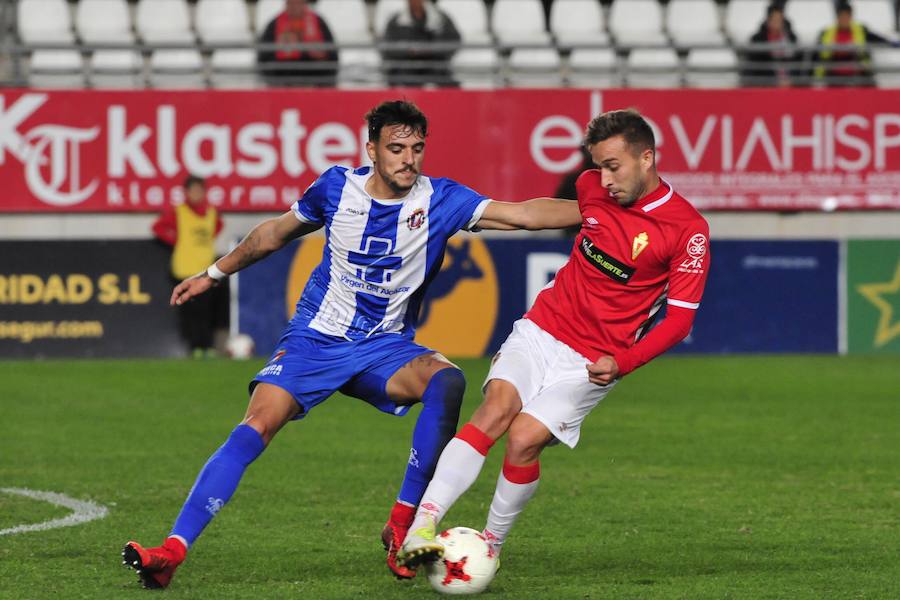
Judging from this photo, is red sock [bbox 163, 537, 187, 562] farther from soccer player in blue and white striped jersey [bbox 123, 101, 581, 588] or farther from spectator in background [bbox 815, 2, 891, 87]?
spectator in background [bbox 815, 2, 891, 87]

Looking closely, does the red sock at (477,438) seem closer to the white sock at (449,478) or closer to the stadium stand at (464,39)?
the white sock at (449,478)

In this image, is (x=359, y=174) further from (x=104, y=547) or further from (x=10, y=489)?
(x=10, y=489)

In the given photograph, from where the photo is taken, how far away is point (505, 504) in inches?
239

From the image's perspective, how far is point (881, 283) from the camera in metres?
17.5

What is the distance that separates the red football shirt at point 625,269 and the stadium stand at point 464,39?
37.4 ft

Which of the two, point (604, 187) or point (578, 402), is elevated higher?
point (604, 187)

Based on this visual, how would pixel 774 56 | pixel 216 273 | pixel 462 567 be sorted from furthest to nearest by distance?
pixel 774 56 < pixel 216 273 < pixel 462 567

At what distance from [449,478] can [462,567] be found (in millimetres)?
327

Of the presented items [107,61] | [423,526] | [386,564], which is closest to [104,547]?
[386,564]

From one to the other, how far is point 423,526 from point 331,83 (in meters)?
12.8

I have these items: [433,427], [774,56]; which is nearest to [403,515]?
[433,427]

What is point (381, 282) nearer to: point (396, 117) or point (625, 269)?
point (396, 117)

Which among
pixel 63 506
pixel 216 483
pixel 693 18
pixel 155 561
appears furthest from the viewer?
pixel 693 18

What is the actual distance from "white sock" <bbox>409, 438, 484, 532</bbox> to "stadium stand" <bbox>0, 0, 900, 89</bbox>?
39.0 feet
